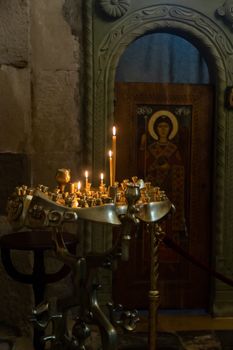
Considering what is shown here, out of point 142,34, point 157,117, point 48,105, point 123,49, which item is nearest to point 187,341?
point 157,117

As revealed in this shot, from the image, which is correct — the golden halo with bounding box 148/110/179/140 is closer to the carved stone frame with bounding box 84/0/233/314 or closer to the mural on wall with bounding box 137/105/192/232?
the mural on wall with bounding box 137/105/192/232

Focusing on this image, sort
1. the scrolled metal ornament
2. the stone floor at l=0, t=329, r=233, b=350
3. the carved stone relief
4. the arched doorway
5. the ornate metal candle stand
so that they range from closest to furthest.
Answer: the ornate metal candle stand, the stone floor at l=0, t=329, r=233, b=350, the scrolled metal ornament, the carved stone relief, the arched doorway

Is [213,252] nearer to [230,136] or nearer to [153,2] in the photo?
[230,136]

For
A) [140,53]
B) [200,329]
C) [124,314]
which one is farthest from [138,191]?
[140,53]

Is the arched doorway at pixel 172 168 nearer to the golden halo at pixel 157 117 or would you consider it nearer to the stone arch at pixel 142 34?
the golden halo at pixel 157 117

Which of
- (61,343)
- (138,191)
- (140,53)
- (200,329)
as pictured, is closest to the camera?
(138,191)

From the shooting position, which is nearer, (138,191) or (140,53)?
(138,191)

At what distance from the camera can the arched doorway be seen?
14.8ft

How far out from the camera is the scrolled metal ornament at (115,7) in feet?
13.6

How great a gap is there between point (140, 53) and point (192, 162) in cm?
120

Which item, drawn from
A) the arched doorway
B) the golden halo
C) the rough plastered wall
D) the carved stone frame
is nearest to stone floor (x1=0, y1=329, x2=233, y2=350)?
the rough plastered wall

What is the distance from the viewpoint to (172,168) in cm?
462

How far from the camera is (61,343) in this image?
2219 mm

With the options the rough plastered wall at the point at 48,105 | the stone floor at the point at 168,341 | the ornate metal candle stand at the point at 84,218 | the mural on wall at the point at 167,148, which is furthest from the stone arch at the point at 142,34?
the ornate metal candle stand at the point at 84,218
